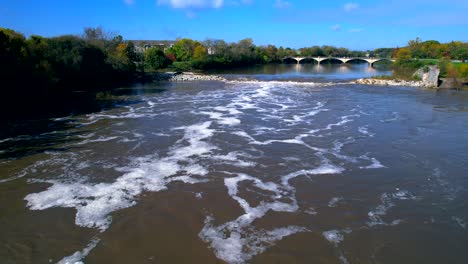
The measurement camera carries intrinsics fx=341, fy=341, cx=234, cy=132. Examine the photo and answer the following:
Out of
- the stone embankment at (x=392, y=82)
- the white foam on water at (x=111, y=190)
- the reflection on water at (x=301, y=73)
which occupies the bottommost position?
the white foam on water at (x=111, y=190)

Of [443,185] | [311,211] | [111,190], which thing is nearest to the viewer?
[311,211]

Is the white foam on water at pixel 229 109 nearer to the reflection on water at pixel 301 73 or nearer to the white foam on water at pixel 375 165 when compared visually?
the white foam on water at pixel 375 165

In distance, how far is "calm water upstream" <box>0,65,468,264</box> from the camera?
29.8 ft

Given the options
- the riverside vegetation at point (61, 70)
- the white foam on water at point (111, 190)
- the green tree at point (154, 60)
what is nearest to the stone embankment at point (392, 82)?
the riverside vegetation at point (61, 70)

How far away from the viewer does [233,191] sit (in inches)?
485

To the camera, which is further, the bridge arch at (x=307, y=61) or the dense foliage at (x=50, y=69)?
the bridge arch at (x=307, y=61)

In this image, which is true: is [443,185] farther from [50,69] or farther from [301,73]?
[301,73]

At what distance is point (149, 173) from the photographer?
1380cm

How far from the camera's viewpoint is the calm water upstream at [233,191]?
909 cm

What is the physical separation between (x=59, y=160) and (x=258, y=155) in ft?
29.6

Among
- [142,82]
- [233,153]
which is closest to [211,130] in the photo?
[233,153]

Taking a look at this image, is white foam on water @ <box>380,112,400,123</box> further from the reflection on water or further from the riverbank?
the reflection on water

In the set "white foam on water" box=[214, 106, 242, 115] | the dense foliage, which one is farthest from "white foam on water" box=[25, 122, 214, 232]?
the dense foliage

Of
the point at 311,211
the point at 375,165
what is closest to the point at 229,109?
the point at 375,165
